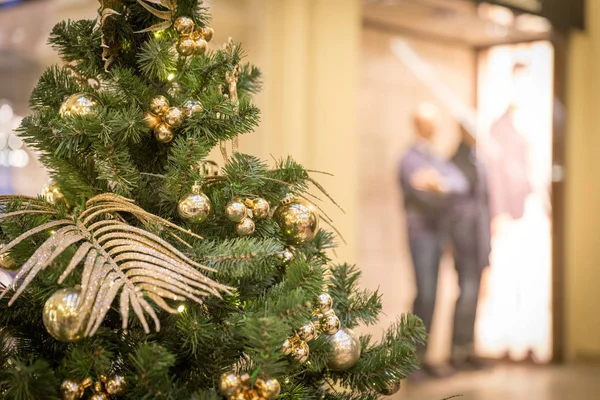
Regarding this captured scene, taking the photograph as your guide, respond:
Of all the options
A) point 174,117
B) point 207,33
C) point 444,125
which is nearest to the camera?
point 174,117

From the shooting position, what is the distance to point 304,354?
89 centimetres

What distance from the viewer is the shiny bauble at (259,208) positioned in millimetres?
956

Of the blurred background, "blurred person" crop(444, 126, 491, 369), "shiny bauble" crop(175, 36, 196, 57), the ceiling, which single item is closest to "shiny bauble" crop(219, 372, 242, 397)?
"shiny bauble" crop(175, 36, 196, 57)

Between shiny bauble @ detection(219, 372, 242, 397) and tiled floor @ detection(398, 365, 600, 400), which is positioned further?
tiled floor @ detection(398, 365, 600, 400)

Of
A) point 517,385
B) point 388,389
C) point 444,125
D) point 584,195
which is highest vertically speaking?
point 444,125

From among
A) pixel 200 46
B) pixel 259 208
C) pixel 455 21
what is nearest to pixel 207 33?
pixel 200 46

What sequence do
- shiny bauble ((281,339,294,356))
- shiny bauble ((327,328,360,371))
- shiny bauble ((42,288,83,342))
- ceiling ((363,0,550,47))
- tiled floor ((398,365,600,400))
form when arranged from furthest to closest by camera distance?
1. ceiling ((363,0,550,47))
2. tiled floor ((398,365,600,400))
3. shiny bauble ((327,328,360,371))
4. shiny bauble ((281,339,294,356))
5. shiny bauble ((42,288,83,342))

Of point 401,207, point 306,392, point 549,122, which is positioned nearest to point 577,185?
point 549,122

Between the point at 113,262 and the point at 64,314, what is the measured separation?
0.08 m

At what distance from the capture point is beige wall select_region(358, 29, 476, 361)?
12.7ft

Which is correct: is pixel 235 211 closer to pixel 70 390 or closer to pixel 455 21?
pixel 70 390

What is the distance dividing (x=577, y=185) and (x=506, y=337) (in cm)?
111

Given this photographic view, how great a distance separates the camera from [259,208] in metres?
0.96

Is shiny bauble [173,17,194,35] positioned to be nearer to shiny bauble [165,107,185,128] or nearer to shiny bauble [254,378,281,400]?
shiny bauble [165,107,185,128]
